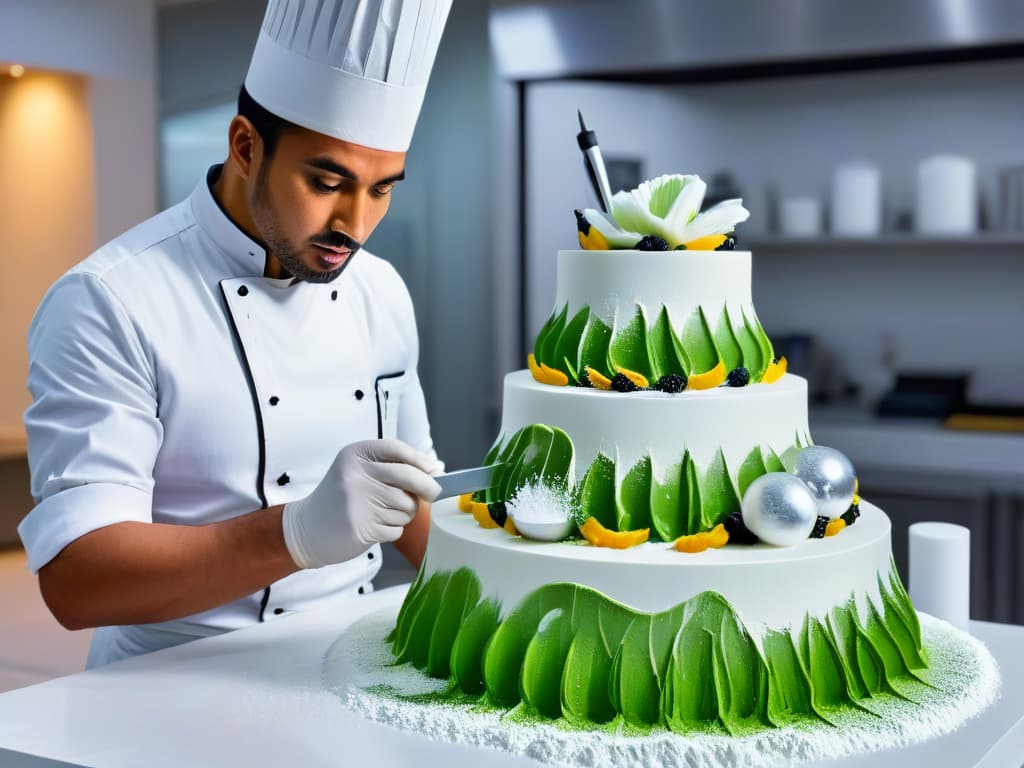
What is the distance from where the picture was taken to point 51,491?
1.58m

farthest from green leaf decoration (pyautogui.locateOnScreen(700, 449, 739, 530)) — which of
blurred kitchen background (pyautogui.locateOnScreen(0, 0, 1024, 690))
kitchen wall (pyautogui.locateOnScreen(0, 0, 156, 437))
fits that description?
kitchen wall (pyautogui.locateOnScreen(0, 0, 156, 437))

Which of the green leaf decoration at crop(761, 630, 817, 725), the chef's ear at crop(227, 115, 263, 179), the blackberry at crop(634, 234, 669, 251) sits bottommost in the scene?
the green leaf decoration at crop(761, 630, 817, 725)

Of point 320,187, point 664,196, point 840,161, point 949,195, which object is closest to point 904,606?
point 664,196

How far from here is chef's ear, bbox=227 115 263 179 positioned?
1.72 meters

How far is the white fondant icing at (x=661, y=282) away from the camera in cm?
152

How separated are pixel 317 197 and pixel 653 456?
1.84 feet

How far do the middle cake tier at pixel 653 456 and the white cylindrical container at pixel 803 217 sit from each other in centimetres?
286

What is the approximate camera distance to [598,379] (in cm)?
151

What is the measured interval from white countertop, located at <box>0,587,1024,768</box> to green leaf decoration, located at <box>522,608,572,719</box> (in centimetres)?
12

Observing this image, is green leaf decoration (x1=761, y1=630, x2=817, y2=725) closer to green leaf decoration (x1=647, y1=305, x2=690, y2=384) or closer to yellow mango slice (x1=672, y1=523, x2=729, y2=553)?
yellow mango slice (x1=672, y1=523, x2=729, y2=553)

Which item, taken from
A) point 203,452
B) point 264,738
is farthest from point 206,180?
point 264,738

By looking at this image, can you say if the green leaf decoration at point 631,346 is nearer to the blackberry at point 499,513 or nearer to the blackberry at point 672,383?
the blackberry at point 672,383

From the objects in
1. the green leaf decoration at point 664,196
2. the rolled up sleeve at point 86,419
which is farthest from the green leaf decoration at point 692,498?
the rolled up sleeve at point 86,419

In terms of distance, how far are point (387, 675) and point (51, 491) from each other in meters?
0.50
